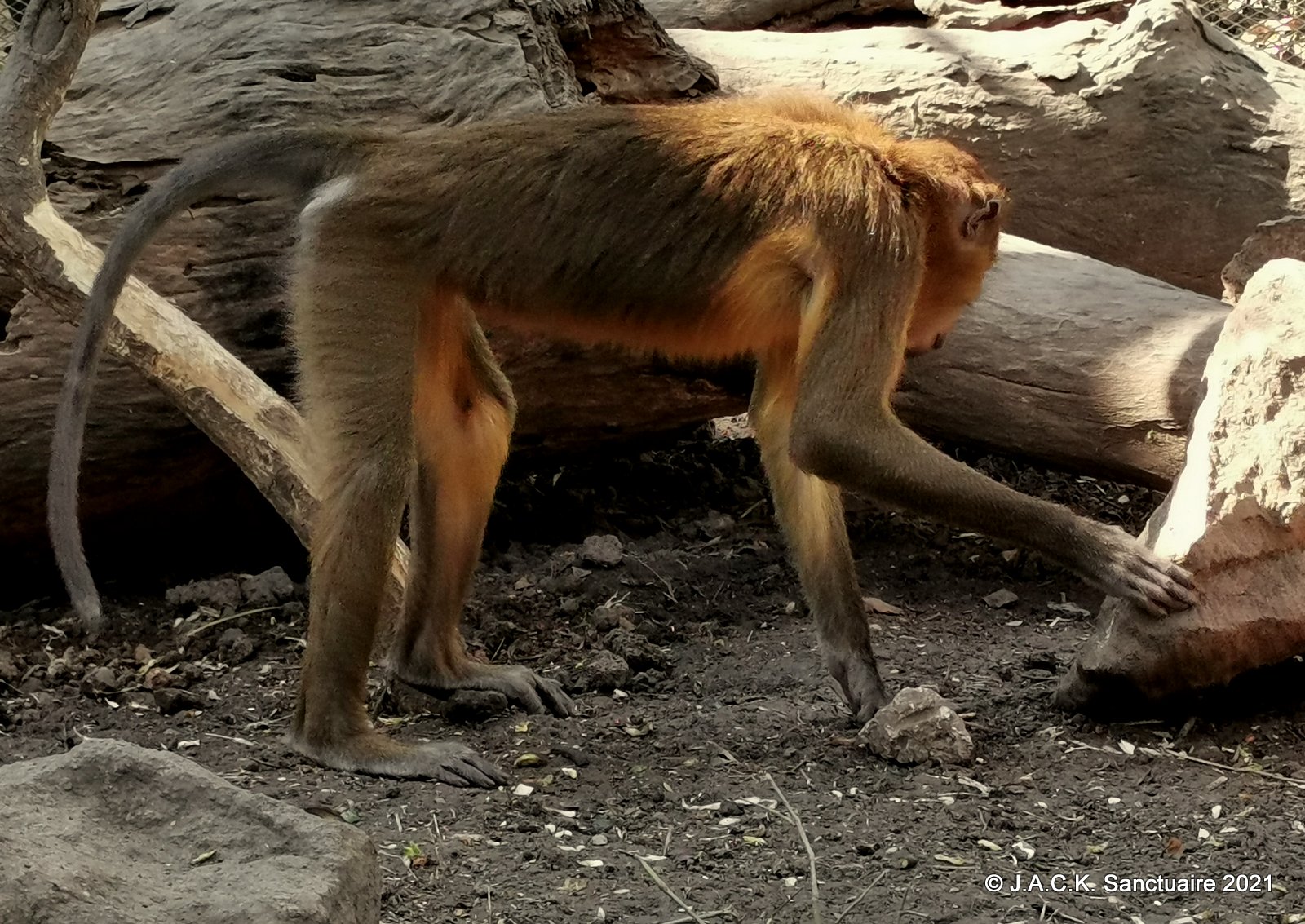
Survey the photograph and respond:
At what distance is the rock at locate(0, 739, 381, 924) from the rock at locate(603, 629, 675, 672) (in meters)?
2.66

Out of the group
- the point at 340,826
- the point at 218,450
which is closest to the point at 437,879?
the point at 340,826

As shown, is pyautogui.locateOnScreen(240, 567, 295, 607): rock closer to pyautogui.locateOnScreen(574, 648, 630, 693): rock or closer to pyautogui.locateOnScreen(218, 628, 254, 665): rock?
pyautogui.locateOnScreen(218, 628, 254, 665): rock

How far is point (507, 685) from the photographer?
18.9 feet

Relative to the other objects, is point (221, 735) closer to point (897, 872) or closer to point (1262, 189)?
point (897, 872)

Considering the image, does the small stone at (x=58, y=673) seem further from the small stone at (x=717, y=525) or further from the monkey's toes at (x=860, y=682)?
the small stone at (x=717, y=525)

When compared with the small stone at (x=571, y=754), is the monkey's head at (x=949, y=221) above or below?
above

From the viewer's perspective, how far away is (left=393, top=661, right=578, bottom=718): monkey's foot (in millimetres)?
5703

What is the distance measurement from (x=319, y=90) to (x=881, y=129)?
8.85ft

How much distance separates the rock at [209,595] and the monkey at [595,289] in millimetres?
1681

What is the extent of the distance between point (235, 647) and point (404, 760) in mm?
1548

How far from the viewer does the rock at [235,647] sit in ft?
20.4

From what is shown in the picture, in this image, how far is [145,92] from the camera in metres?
6.59

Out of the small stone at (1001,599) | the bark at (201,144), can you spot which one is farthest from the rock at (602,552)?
the small stone at (1001,599)

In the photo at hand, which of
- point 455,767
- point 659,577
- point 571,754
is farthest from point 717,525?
point 455,767
